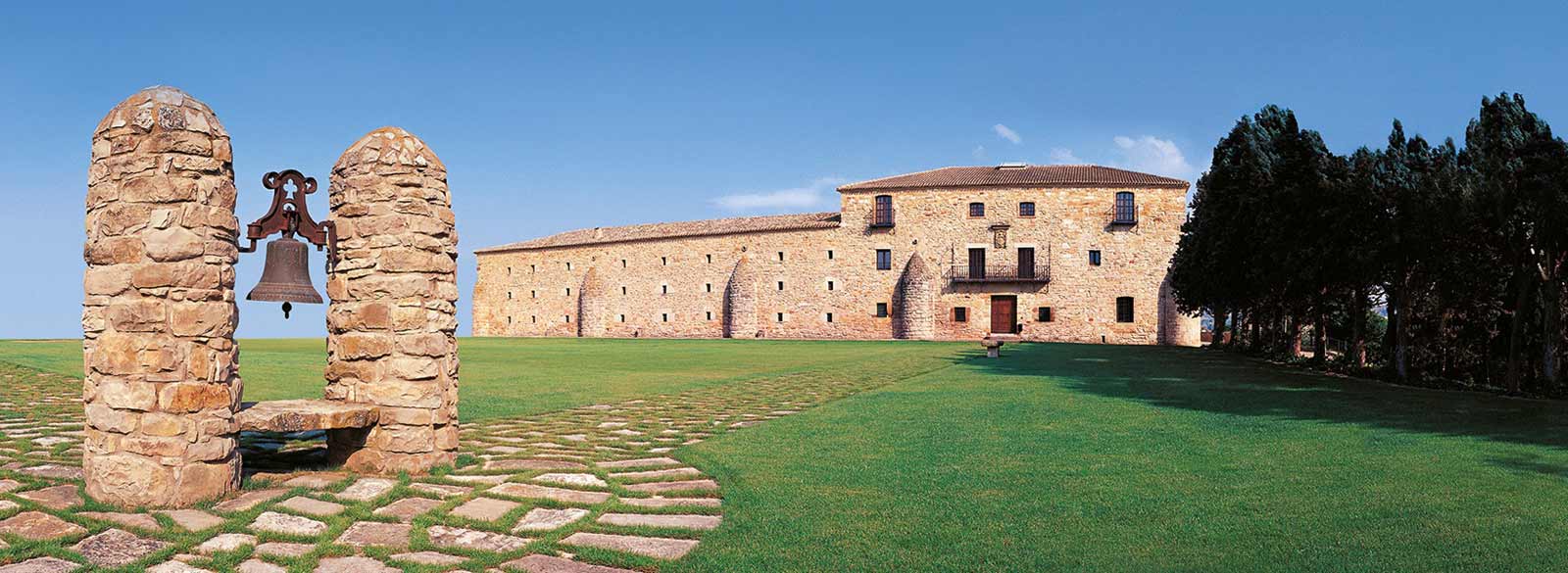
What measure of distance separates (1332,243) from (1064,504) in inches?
621

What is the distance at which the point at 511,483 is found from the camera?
610 cm

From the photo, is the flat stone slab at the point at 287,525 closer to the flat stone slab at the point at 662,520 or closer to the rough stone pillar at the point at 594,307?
the flat stone slab at the point at 662,520

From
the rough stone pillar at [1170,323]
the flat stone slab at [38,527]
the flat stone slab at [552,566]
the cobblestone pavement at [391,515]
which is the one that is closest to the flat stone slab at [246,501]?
the cobblestone pavement at [391,515]

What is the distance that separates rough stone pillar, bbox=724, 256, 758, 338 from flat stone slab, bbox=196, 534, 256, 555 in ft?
139

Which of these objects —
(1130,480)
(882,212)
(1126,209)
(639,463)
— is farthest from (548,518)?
(1126,209)

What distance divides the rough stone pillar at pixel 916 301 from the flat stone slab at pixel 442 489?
38305mm

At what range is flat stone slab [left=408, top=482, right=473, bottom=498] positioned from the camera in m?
5.90

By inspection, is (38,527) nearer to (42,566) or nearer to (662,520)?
(42,566)

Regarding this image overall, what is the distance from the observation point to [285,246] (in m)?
6.43

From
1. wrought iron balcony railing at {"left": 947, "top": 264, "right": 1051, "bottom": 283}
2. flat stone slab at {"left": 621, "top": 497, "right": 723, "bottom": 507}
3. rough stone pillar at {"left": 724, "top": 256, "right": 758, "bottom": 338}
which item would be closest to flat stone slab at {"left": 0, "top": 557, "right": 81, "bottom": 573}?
flat stone slab at {"left": 621, "top": 497, "right": 723, "bottom": 507}

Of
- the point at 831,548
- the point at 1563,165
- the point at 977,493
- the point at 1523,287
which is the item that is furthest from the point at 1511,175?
the point at 831,548

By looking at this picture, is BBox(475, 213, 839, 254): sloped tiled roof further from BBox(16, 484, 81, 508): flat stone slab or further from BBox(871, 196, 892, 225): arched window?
BBox(16, 484, 81, 508): flat stone slab

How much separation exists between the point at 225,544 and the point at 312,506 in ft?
2.29

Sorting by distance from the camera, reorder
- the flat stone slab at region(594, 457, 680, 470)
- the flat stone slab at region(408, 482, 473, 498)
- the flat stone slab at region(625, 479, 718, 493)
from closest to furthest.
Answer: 1. the flat stone slab at region(408, 482, 473, 498)
2. the flat stone slab at region(625, 479, 718, 493)
3. the flat stone slab at region(594, 457, 680, 470)
